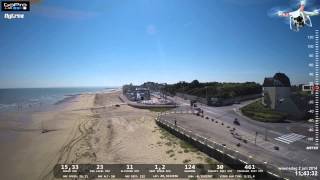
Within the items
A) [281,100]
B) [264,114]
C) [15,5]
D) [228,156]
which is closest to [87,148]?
[228,156]

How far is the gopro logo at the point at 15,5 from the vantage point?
991cm

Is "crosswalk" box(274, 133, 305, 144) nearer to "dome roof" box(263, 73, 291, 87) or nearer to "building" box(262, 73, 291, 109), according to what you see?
"building" box(262, 73, 291, 109)

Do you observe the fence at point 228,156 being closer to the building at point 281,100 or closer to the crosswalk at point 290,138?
the crosswalk at point 290,138

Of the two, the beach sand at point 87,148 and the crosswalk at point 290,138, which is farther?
the crosswalk at point 290,138

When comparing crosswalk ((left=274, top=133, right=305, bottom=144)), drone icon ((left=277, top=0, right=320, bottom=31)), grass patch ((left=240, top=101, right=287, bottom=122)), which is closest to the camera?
drone icon ((left=277, top=0, right=320, bottom=31))

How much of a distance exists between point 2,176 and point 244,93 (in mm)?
48165

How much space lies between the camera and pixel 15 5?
1004 cm

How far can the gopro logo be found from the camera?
9.91 m

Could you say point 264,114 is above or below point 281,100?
below

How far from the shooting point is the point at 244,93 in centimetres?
5262

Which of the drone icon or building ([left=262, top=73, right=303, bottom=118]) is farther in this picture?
building ([left=262, top=73, right=303, bottom=118])

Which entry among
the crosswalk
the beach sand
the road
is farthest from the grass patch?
the beach sand

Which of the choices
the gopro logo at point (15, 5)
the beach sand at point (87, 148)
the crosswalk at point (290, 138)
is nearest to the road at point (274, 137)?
the crosswalk at point (290, 138)

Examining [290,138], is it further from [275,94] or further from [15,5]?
[15,5]
